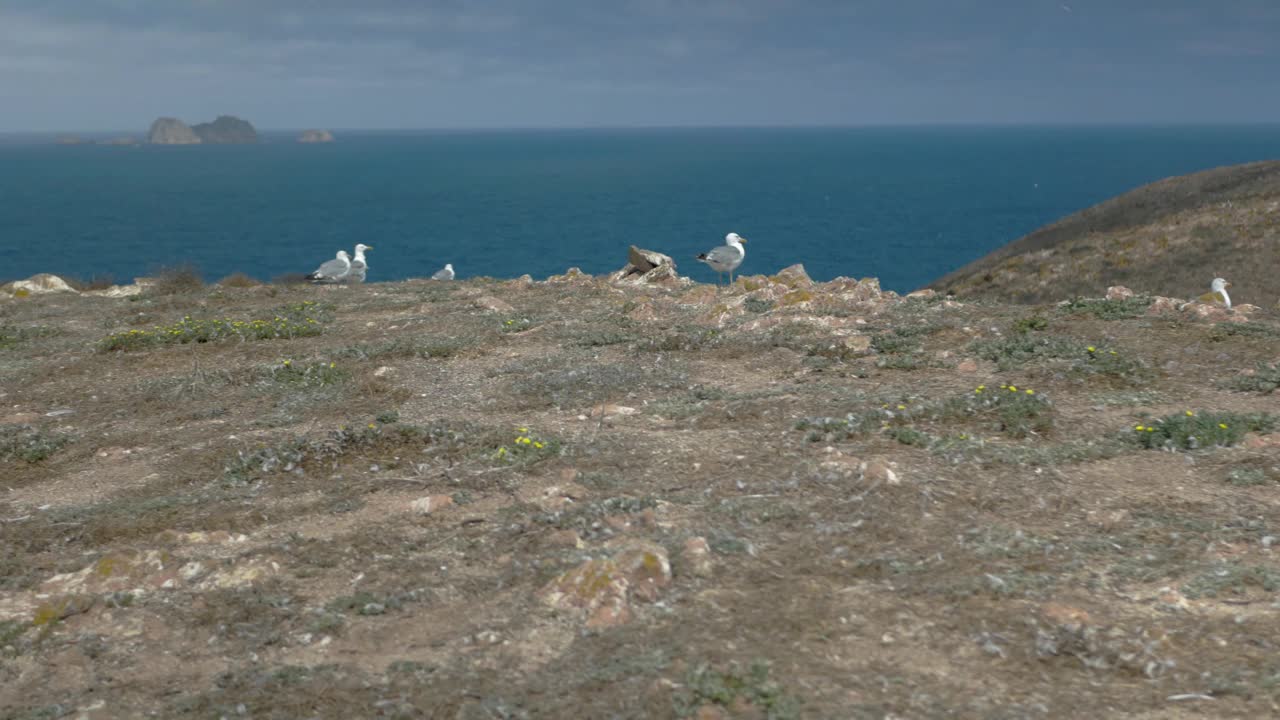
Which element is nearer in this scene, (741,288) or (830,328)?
(830,328)

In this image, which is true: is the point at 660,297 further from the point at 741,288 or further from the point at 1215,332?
the point at 1215,332

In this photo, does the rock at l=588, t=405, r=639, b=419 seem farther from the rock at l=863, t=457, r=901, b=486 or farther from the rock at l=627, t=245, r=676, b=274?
the rock at l=627, t=245, r=676, b=274

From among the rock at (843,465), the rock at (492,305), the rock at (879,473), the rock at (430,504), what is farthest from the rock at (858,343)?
the rock at (492,305)

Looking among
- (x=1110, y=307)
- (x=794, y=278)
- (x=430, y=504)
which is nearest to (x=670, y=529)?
(x=430, y=504)

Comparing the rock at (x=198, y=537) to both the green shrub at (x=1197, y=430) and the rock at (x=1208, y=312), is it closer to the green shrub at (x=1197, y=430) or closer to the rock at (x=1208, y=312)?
the green shrub at (x=1197, y=430)

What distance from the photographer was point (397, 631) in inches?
312

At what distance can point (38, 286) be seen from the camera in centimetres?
3600

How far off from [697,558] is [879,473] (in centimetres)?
290

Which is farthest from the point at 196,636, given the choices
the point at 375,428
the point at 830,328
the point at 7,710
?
the point at 830,328

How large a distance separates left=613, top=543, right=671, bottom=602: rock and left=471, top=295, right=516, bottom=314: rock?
52.5 ft

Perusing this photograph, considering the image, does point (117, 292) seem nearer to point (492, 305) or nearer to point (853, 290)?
point (492, 305)

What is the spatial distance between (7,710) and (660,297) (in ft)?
64.8

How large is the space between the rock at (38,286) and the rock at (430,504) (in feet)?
104

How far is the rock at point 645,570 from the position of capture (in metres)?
8.09
